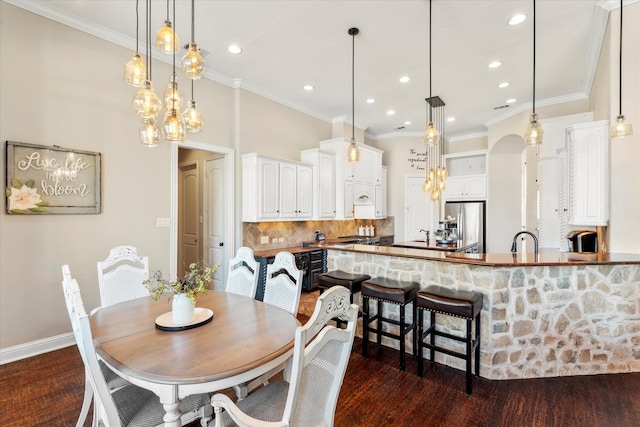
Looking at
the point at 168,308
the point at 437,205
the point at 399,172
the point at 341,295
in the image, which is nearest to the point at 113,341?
the point at 168,308

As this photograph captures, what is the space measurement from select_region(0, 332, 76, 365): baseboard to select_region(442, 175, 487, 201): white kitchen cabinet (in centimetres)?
720

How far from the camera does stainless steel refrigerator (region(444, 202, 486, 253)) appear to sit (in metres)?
7.00

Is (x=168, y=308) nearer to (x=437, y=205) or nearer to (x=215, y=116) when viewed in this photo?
(x=215, y=116)

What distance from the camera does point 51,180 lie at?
3.02m

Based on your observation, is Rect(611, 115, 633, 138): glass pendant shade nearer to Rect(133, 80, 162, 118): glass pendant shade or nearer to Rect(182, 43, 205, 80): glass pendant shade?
Rect(182, 43, 205, 80): glass pendant shade

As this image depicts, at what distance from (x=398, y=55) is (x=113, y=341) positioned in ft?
13.6

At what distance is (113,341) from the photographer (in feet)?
5.37

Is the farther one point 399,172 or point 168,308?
point 399,172

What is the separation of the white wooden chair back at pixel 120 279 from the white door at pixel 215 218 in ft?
6.25

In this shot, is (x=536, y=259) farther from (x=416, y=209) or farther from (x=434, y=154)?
(x=434, y=154)

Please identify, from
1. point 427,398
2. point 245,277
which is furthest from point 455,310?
point 245,277

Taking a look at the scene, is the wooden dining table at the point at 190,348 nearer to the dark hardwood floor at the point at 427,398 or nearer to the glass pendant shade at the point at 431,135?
the dark hardwood floor at the point at 427,398

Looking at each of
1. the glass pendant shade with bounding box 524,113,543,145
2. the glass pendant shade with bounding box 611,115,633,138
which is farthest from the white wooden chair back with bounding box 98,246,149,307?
the glass pendant shade with bounding box 611,115,633,138

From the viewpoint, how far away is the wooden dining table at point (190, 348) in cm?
133
